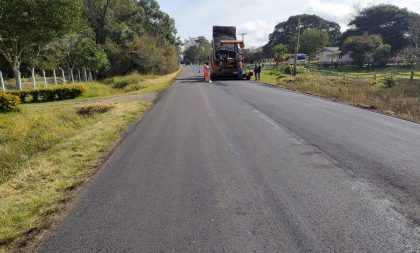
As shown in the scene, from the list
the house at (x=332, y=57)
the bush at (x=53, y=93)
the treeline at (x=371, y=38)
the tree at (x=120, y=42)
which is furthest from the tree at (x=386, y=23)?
the bush at (x=53, y=93)

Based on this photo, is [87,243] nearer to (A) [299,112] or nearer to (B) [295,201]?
(B) [295,201]

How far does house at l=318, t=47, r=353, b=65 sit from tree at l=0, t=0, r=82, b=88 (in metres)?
70.8

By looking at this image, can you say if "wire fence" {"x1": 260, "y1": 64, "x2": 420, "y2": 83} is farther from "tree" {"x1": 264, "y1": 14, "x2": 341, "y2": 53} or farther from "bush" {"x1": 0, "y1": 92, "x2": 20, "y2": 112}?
"tree" {"x1": 264, "y1": 14, "x2": 341, "y2": 53}

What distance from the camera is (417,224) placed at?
4492 mm

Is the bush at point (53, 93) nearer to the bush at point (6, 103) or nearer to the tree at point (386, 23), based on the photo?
the bush at point (6, 103)

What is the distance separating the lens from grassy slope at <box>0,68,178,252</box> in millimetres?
4957

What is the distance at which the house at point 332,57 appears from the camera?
8800cm

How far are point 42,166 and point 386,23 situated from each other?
95721 millimetres

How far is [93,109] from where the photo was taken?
1778cm

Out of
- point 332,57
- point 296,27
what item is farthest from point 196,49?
point 332,57

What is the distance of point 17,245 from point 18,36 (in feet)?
88.4

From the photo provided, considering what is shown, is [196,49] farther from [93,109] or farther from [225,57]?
[93,109]

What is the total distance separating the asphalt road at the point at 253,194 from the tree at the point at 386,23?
8127 centimetres

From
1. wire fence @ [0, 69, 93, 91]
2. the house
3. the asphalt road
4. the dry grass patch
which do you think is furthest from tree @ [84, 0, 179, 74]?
the house
